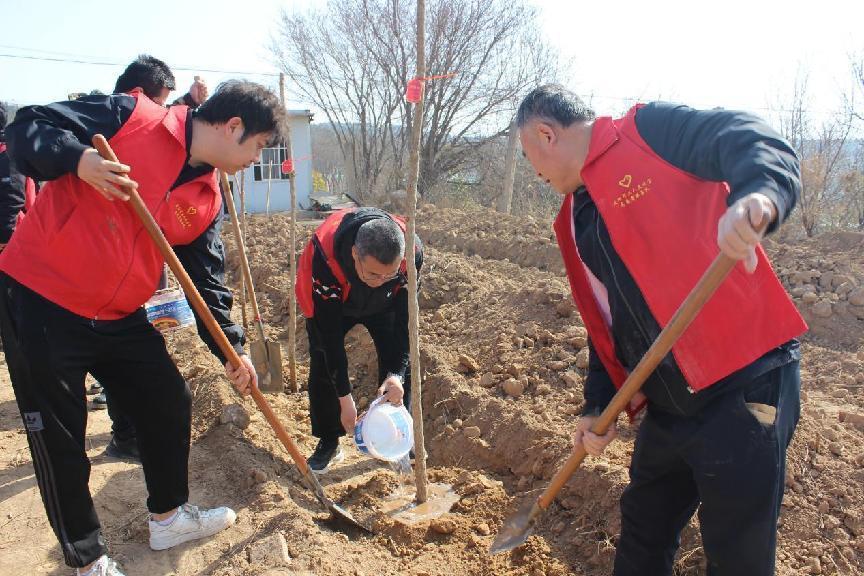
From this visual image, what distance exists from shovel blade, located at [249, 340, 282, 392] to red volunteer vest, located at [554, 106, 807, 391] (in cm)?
334

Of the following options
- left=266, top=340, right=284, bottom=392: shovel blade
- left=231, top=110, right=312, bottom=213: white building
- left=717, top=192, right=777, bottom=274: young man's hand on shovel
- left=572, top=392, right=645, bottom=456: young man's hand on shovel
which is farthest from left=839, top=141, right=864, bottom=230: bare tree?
left=231, top=110, right=312, bottom=213: white building

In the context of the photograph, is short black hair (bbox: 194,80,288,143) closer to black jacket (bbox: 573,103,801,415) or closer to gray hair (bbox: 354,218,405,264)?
gray hair (bbox: 354,218,405,264)

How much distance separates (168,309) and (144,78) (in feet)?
5.58

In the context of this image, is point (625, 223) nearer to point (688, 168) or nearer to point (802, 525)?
point (688, 168)

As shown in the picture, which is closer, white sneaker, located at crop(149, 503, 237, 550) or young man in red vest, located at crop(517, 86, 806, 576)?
young man in red vest, located at crop(517, 86, 806, 576)

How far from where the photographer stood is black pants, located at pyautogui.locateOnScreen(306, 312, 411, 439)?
3.66 meters

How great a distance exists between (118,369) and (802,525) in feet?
9.71

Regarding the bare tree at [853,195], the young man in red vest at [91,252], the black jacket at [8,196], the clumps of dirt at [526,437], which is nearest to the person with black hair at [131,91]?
the clumps of dirt at [526,437]

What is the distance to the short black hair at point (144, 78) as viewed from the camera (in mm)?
4215

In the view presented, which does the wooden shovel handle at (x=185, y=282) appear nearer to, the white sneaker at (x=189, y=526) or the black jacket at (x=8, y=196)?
the white sneaker at (x=189, y=526)

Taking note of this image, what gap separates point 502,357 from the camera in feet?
15.7

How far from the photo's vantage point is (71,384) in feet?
7.72

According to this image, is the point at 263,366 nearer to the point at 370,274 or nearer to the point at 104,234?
the point at 370,274

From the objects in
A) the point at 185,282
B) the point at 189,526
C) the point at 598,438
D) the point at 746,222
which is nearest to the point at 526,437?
the point at 598,438
